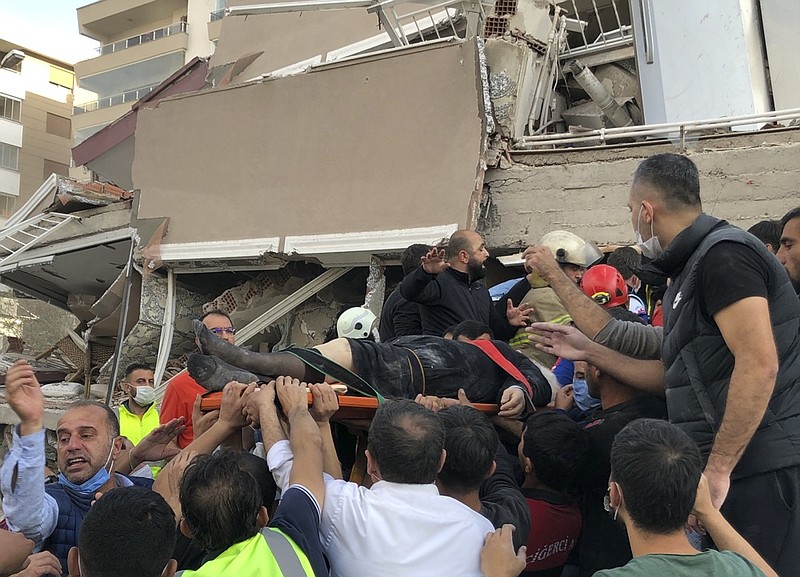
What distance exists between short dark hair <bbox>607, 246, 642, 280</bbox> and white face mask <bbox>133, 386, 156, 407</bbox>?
12.0 feet

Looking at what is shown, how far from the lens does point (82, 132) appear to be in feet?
107

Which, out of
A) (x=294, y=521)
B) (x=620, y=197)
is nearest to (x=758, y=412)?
(x=294, y=521)

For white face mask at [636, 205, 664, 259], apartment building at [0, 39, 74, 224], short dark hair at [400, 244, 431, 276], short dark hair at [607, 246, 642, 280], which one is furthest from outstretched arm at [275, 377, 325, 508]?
apartment building at [0, 39, 74, 224]

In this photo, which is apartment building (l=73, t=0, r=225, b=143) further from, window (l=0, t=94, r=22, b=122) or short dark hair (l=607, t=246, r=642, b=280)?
short dark hair (l=607, t=246, r=642, b=280)

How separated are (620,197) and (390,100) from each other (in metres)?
2.89

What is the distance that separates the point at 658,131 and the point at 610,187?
74 centimetres

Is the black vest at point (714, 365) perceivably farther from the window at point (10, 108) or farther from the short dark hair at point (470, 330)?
the window at point (10, 108)

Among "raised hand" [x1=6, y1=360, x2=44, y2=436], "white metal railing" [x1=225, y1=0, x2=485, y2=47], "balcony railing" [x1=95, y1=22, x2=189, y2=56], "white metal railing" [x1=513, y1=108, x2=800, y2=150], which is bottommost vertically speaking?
"raised hand" [x1=6, y1=360, x2=44, y2=436]

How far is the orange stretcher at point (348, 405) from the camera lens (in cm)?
299

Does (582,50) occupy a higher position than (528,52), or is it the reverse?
(582,50)

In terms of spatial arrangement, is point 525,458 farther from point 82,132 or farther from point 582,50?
point 82,132

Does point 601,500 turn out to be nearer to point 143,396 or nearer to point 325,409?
point 325,409

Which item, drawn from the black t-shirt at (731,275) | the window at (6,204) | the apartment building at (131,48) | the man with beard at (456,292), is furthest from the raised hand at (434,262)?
the window at (6,204)

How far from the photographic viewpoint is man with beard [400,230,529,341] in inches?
178
